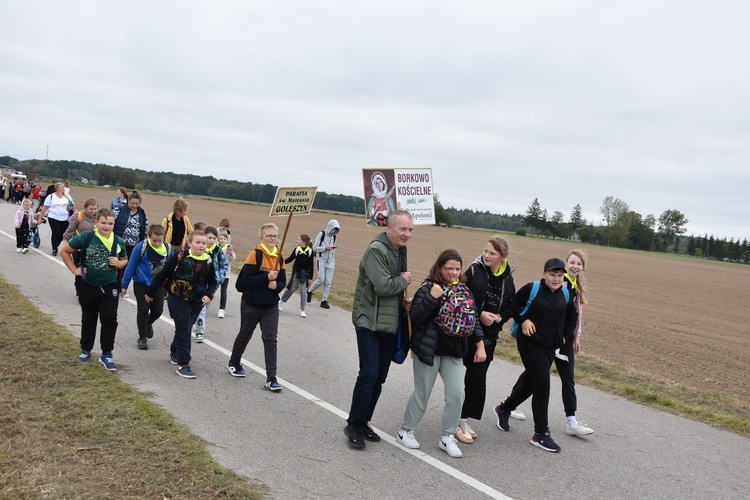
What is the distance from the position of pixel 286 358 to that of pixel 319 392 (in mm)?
1485

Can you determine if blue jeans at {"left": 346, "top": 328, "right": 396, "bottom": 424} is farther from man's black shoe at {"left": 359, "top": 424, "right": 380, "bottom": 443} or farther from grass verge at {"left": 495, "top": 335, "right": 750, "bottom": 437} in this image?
grass verge at {"left": 495, "top": 335, "right": 750, "bottom": 437}

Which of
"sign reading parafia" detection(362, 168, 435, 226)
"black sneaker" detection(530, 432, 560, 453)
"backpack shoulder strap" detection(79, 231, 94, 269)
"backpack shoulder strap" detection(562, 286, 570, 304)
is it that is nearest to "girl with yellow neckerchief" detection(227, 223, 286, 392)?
"sign reading parafia" detection(362, 168, 435, 226)

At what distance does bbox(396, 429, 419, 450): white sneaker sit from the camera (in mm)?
5227

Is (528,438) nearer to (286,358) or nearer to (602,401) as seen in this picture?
(602,401)

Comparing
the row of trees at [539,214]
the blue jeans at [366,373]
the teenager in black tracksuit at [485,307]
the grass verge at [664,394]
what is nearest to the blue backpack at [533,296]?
the teenager in black tracksuit at [485,307]

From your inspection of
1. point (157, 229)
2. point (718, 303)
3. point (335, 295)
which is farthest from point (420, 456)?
point (718, 303)

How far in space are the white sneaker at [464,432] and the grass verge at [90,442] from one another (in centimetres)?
215

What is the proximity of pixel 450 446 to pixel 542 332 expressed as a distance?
1.40 metres

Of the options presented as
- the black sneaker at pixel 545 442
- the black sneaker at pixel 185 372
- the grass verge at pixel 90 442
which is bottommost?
the black sneaker at pixel 185 372

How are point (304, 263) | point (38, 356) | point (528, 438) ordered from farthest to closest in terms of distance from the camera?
1. point (304, 263)
2. point (38, 356)
3. point (528, 438)

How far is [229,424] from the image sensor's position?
17.5 ft

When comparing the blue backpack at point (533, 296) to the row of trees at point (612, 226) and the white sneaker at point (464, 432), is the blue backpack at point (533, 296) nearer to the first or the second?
the white sneaker at point (464, 432)

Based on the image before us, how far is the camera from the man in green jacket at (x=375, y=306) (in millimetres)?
5070

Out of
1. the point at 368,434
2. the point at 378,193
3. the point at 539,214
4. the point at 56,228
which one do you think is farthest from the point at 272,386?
the point at 539,214
